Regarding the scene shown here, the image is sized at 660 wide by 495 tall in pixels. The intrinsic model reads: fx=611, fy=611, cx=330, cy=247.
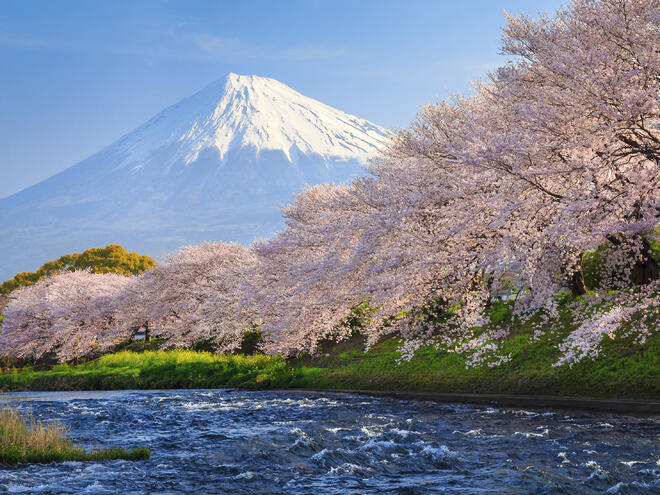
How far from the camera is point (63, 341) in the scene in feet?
152

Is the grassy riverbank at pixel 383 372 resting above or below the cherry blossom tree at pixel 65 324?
below

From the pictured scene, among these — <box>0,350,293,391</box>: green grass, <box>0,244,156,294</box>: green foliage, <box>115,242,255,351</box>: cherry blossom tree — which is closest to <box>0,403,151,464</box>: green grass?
<box>0,350,293,391</box>: green grass

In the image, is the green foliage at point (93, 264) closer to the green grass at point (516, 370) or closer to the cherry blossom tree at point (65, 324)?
the cherry blossom tree at point (65, 324)

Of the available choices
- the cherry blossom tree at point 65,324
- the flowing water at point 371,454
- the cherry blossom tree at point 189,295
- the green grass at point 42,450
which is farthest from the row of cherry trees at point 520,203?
the cherry blossom tree at point 65,324

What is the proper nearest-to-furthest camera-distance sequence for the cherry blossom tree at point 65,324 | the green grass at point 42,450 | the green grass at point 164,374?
the green grass at point 42,450
the green grass at point 164,374
the cherry blossom tree at point 65,324

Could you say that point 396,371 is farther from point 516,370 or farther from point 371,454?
point 371,454

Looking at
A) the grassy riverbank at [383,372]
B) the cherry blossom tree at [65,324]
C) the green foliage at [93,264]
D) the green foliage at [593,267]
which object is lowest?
the grassy riverbank at [383,372]

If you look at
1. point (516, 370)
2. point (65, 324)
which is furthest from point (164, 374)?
point (516, 370)

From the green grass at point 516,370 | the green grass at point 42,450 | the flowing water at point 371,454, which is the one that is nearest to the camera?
the flowing water at point 371,454

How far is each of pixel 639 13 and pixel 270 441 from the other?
457 inches

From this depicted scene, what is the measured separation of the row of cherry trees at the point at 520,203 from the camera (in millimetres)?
11641

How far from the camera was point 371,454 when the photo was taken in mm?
11688

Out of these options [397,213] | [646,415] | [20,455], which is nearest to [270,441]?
[20,455]

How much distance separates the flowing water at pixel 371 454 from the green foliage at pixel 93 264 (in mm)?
65599
